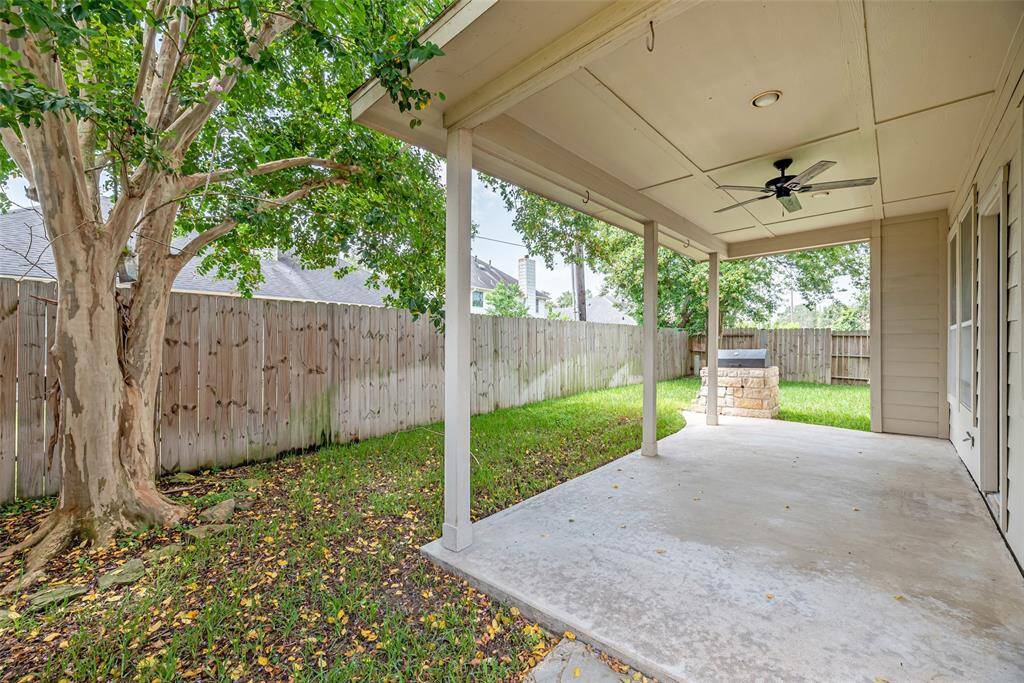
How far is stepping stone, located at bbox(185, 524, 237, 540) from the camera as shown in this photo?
97.3 inches

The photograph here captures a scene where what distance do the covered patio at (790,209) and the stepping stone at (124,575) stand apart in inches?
57.8

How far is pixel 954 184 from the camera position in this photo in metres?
3.85

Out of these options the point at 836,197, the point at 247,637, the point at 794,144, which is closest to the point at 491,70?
the point at 794,144

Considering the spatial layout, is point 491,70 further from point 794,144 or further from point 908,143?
point 908,143

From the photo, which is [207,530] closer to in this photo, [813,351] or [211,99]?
[211,99]

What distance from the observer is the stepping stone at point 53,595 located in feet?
6.16

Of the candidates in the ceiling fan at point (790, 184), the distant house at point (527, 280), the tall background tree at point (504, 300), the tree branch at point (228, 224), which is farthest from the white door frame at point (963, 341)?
the distant house at point (527, 280)

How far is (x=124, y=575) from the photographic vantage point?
2104mm

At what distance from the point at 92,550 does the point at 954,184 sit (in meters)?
7.04

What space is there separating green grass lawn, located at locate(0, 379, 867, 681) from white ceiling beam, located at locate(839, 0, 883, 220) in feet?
9.73

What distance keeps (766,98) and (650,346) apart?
2338mm

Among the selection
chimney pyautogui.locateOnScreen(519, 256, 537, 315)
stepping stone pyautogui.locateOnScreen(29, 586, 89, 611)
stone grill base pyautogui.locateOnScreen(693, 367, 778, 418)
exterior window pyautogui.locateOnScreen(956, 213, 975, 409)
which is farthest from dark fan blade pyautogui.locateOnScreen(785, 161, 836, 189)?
chimney pyautogui.locateOnScreen(519, 256, 537, 315)

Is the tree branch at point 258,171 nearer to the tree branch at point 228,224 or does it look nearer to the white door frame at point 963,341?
the tree branch at point 228,224

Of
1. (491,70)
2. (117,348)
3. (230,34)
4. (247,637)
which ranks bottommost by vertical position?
(247,637)
